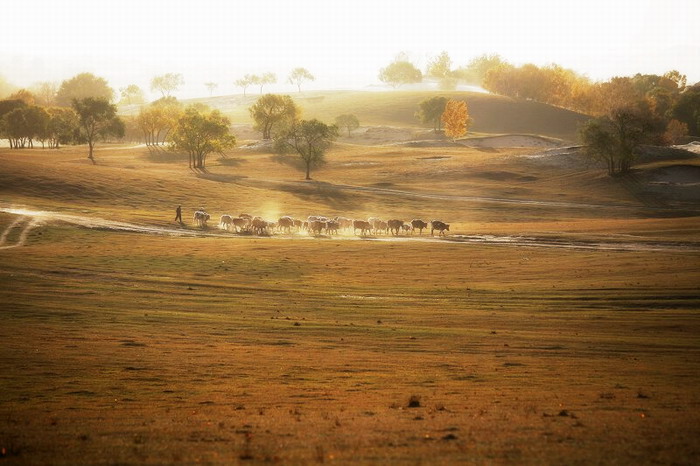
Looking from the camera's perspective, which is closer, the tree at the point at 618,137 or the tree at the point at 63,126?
the tree at the point at 618,137

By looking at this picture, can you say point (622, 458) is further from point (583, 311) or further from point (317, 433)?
point (583, 311)

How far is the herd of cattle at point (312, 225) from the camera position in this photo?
73.8 m

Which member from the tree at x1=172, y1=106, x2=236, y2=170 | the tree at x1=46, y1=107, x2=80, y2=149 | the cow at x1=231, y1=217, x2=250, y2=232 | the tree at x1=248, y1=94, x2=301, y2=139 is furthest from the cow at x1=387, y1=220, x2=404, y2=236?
the tree at x1=248, y1=94, x2=301, y2=139

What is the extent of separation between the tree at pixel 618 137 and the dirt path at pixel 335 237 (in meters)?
56.4

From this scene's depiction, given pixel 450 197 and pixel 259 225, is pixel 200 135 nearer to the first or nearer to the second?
pixel 450 197

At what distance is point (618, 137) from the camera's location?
389 ft

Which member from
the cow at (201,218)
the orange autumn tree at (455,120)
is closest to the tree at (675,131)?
the orange autumn tree at (455,120)

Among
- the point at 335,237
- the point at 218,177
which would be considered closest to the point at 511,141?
the point at 218,177

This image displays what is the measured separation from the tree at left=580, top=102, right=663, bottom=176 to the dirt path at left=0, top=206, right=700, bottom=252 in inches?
2219

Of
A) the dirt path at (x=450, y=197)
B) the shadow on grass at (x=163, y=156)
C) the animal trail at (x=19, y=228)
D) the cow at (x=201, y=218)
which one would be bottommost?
the dirt path at (x=450, y=197)

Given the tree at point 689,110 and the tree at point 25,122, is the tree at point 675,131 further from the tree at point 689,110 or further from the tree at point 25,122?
the tree at point 25,122

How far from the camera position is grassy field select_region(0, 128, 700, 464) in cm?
1441

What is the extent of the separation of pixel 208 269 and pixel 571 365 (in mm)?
29927

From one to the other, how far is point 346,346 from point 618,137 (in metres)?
105
